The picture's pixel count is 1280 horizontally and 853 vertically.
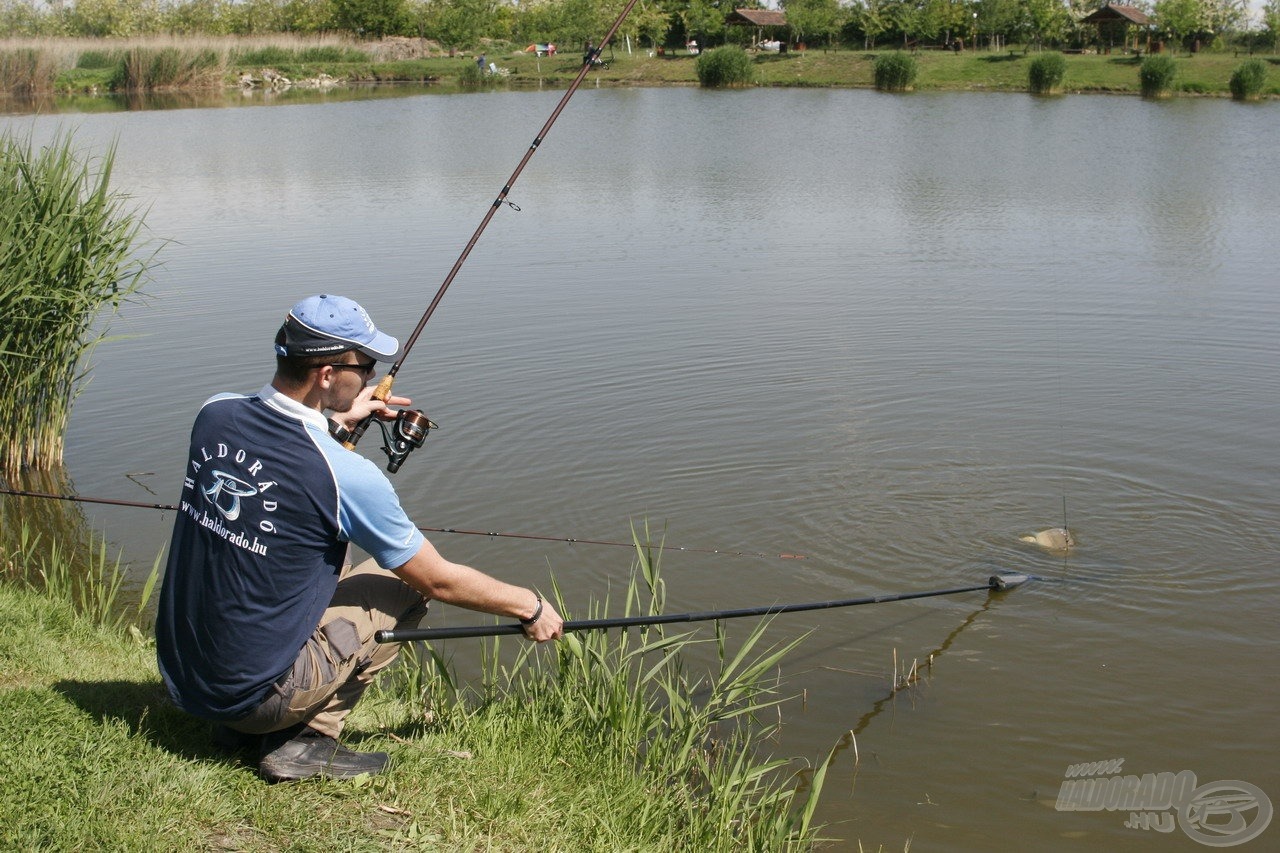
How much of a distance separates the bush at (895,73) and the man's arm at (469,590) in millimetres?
45046

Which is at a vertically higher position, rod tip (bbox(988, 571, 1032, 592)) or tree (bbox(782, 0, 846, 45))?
tree (bbox(782, 0, 846, 45))

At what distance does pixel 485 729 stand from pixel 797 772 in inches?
53.1

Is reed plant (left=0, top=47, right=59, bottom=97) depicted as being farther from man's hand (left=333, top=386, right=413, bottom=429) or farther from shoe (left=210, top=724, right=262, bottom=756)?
shoe (left=210, top=724, right=262, bottom=756)

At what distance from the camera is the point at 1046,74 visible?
42.6m

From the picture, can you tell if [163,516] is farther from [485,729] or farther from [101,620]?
[485,729]

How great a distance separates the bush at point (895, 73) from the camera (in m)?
46.1

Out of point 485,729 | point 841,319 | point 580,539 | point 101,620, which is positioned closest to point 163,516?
point 101,620

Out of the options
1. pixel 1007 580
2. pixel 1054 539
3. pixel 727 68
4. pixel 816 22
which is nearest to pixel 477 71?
pixel 727 68

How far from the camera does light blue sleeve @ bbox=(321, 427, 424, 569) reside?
3.11 metres

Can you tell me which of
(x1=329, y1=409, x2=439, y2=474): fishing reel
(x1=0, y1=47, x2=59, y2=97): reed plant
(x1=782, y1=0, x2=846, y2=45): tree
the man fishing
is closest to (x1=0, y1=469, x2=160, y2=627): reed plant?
(x1=329, y1=409, x2=439, y2=474): fishing reel

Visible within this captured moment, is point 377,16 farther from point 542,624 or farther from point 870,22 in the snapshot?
point 542,624

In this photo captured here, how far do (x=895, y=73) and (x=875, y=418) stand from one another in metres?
41.0

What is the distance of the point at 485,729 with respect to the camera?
3.85m

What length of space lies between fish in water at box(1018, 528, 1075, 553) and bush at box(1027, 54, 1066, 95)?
1557 inches
